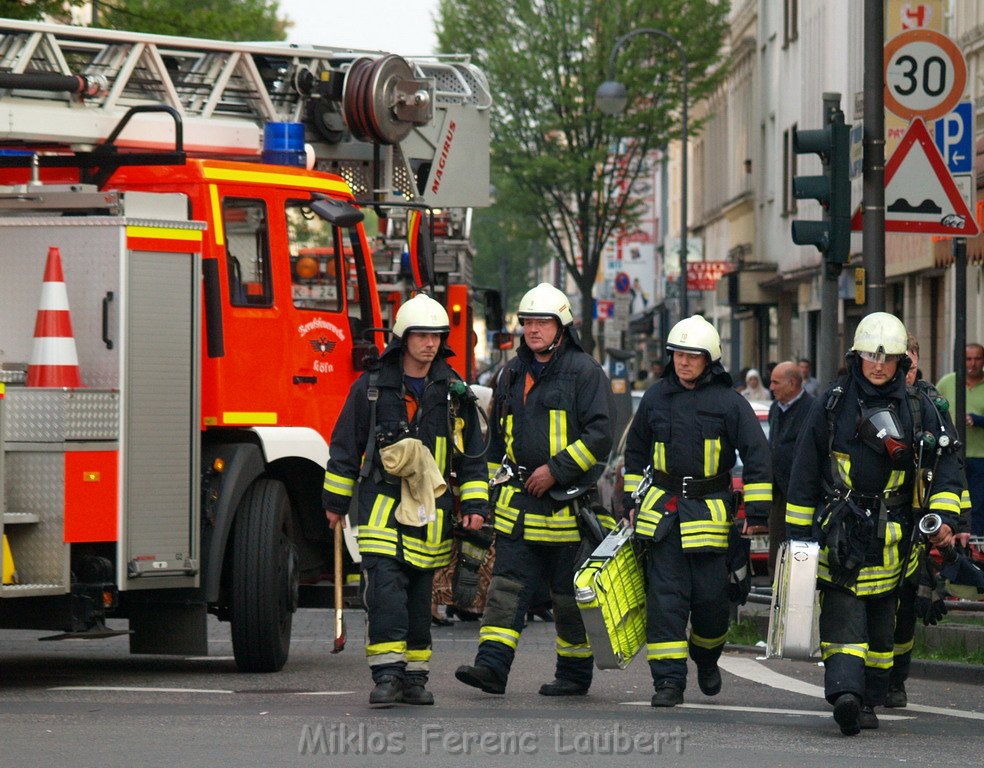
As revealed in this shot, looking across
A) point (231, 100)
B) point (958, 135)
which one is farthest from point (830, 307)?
point (231, 100)

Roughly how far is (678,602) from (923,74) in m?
4.71

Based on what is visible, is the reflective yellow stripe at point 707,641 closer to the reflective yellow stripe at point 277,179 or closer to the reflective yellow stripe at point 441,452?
the reflective yellow stripe at point 441,452

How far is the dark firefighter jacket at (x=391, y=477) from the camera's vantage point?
9.13 meters

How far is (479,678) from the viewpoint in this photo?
30.2 feet

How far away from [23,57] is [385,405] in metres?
3.26

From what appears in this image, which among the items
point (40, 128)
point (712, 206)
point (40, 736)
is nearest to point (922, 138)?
point (40, 128)

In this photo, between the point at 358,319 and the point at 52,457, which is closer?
the point at 52,457

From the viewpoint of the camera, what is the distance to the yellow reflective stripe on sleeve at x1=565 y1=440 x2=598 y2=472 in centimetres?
924

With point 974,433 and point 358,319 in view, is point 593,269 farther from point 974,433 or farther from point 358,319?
point 358,319

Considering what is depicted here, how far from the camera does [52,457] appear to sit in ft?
30.5

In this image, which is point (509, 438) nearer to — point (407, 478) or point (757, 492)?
point (407, 478)

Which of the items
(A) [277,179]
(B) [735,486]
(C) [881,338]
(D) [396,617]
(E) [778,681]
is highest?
(A) [277,179]

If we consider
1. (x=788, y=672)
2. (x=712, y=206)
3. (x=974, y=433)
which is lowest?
(x=788, y=672)

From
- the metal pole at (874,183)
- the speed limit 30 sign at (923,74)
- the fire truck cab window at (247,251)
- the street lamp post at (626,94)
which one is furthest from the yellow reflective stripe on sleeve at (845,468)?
the street lamp post at (626,94)
